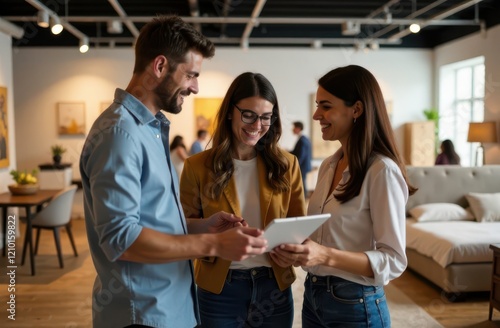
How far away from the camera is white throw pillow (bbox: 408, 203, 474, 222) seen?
5949 mm

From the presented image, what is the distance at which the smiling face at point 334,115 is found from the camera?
184 cm

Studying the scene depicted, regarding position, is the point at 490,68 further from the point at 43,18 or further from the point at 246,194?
the point at 246,194

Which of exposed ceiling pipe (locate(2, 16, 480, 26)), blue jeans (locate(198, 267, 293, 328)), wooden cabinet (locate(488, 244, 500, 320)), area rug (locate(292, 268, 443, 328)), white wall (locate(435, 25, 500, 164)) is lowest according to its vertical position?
area rug (locate(292, 268, 443, 328))

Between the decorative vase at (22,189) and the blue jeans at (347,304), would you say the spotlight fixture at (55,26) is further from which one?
the blue jeans at (347,304)

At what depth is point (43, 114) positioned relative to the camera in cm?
1045

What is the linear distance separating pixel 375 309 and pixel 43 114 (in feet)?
32.6

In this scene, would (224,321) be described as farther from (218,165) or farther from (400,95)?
(400,95)

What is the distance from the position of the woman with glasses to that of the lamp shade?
701cm

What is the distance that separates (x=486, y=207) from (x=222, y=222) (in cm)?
492

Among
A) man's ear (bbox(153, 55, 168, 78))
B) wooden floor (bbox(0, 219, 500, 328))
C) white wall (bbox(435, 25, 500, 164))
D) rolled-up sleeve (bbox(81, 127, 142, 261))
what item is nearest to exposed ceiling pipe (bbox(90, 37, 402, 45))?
white wall (bbox(435, 25, 500, 164))

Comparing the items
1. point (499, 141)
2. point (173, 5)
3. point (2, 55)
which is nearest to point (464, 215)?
point (499, 141)

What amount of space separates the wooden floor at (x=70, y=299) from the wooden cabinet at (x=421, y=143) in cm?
507

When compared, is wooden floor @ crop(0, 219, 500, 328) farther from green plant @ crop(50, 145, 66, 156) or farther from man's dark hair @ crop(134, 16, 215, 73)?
green plant @ crop(50, 145, 66, 156)

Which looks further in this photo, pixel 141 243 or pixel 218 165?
pixel 218 165
